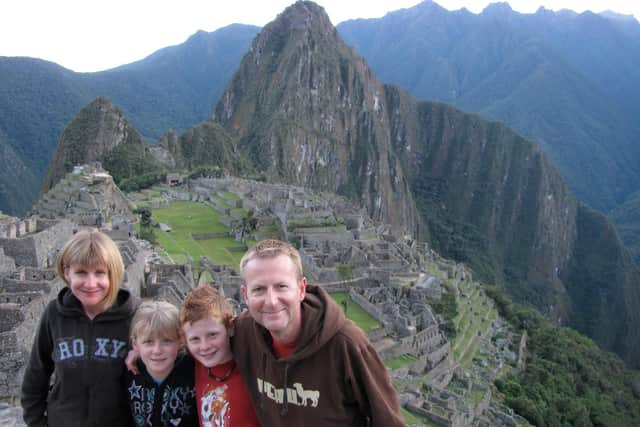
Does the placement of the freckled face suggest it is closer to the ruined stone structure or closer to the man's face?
the man's face

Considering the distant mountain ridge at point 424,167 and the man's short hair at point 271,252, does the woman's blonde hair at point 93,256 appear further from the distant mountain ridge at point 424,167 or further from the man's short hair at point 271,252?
the distant mountain ridge at point 424,167

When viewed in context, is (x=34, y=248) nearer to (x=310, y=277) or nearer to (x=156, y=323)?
(x=156, y=323)

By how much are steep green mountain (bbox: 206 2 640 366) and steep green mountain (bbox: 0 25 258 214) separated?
103ft

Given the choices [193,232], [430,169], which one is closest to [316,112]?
[430,169]

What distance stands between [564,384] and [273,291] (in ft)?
110

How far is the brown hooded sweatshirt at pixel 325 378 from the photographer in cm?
356

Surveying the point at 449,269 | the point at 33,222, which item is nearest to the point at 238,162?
the point at 449,269

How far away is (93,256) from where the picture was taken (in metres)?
4.06

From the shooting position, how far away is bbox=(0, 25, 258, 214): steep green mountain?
264 feet

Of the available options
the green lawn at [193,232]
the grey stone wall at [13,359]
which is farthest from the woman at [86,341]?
the green lawn at [193,232]

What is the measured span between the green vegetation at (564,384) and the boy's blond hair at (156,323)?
23.9 meters

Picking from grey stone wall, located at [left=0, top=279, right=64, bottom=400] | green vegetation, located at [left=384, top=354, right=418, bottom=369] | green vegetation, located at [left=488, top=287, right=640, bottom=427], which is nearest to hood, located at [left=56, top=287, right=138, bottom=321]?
grey stone wall, located at [left=0, top=279, right=64, bottom=400]

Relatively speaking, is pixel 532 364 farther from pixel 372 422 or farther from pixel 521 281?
pixel 521 281

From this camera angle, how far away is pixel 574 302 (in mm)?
125125
